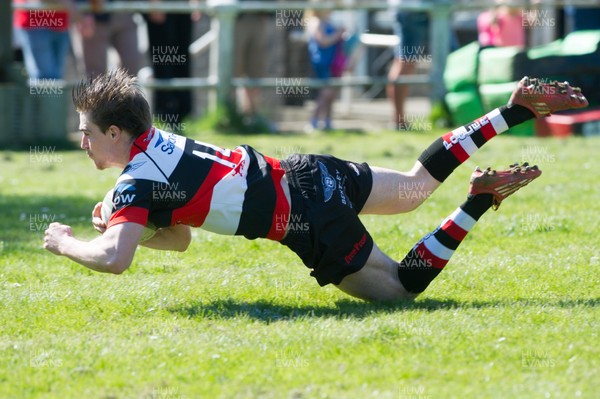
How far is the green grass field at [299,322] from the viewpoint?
4168 millimetres

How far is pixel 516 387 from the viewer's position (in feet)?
13.2

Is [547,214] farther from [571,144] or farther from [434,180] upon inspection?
[571,144]

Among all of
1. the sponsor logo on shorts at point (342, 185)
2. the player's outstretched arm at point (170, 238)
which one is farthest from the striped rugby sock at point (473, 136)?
the player's outstretched arm at point (170, 238)

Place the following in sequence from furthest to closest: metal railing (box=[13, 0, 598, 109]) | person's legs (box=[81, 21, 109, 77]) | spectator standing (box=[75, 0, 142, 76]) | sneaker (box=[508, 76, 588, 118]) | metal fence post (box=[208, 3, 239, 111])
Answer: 1. metal fence post (box=[208, 3, 239, 111])
2. metal railing (box=[13, 0, 598, 109])
3. person's legs (box=[81, 21, 109, 77])
4. spectator standing (box=[75, 0, 142, 76])
5. sneaker (box=[508, 76, 588, 118])

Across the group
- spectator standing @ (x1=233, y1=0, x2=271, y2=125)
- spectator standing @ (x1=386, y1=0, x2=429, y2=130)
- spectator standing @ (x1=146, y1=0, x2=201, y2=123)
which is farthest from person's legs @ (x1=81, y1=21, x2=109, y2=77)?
spectator standing @ (x1=386, y1=0, x2=429, y2=130)

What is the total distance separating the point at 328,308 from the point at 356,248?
13.2 inches

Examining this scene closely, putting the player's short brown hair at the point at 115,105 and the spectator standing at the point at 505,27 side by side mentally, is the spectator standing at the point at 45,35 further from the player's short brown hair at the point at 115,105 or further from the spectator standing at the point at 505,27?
the player's short brown hair at the point at 115,105

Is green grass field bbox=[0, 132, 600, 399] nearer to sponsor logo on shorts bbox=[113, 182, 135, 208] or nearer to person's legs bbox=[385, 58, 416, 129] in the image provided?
sponsor logo on shorts bbox=[113, 182, 135, 208]

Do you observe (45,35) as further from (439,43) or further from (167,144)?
(167,144)

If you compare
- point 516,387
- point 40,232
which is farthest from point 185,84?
point 516,387

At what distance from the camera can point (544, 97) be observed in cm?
563

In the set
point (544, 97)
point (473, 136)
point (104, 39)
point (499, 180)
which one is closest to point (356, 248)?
point (499, 180)

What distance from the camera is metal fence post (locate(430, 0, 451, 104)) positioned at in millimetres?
14414

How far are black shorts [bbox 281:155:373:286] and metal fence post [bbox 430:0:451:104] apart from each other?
361 inches
